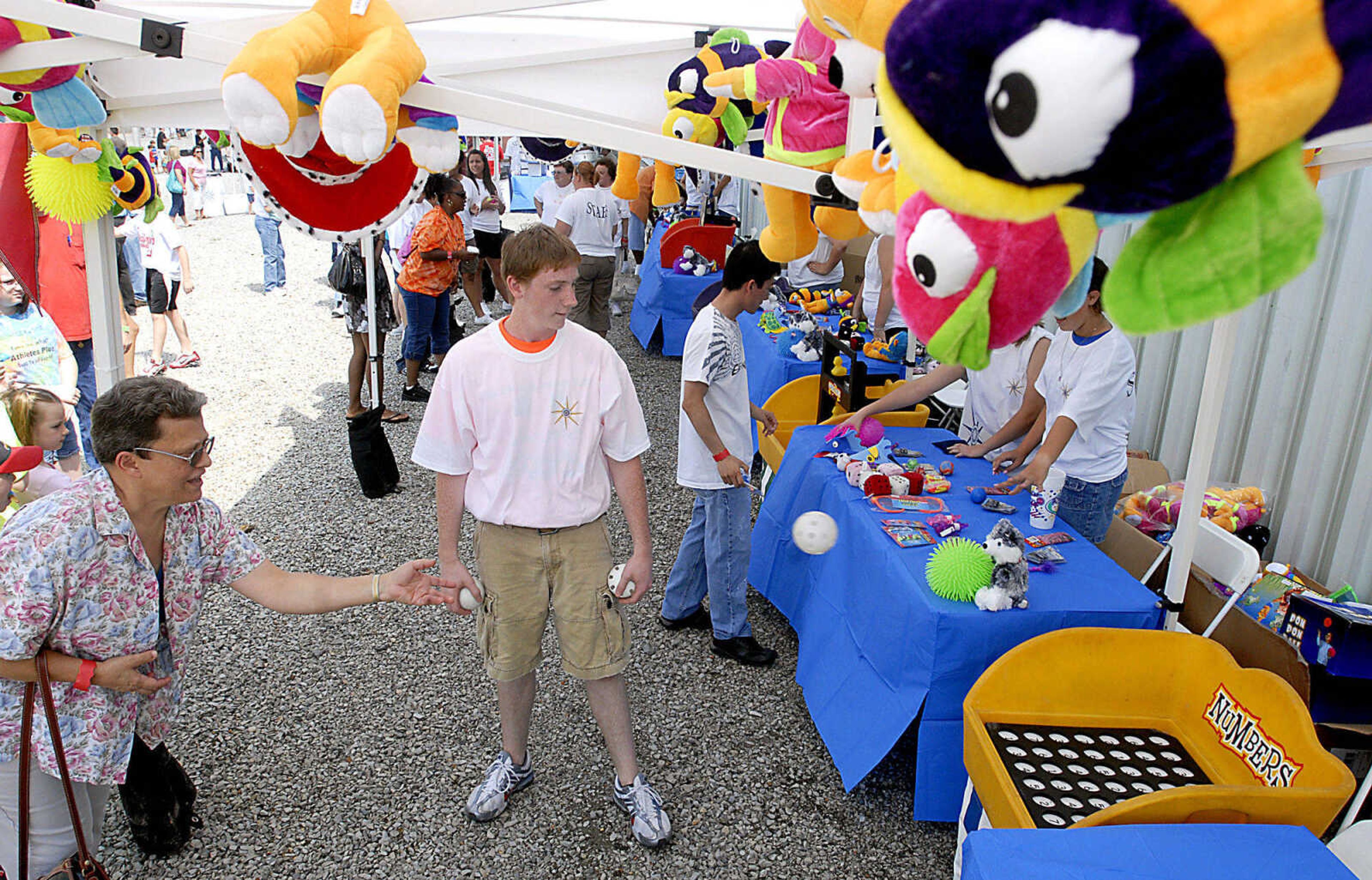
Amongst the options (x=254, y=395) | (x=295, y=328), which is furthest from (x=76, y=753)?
(x=295, y=328)

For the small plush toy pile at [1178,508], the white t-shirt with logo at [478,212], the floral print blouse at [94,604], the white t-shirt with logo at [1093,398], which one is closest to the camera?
the floral print blouse at [94,604]

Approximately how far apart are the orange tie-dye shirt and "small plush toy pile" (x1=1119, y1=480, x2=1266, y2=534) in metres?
4.67

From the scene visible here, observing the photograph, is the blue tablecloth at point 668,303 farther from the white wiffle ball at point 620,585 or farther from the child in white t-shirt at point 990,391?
the white wiffle ball at point 620,585

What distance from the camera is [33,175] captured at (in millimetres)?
2408

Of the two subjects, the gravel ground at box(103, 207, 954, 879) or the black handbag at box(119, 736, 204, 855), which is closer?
the black handbag at box(119, 736, 204, 855)

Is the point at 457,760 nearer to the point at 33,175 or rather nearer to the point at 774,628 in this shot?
the point at 774,628

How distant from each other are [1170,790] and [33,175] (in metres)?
3.23

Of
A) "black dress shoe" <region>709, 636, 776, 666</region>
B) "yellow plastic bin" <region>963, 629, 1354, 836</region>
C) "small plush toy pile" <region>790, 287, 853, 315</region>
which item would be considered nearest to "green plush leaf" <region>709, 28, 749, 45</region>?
"yellow plastic bin" <region>963, 629, 1354, 836</region>

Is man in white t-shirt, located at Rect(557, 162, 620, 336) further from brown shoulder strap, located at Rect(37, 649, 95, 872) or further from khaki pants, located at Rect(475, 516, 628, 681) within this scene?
brown shoulder strap, located at Rect(37, 649, 95, 872)

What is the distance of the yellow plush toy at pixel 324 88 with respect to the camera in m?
1.51

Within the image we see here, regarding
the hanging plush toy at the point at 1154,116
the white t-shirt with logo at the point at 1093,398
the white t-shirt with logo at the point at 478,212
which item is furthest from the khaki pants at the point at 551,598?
the white t-shirt with logo at the point at 478,212

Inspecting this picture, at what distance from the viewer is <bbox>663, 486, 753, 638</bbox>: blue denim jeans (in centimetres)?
343

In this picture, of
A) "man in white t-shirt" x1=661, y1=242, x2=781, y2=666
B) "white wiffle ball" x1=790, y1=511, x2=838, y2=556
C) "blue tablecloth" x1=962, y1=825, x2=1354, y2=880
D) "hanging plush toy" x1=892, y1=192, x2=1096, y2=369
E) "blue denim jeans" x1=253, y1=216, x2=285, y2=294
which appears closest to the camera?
"hanging plush toy" x1=892, y1=192, x2=1096, y2=369

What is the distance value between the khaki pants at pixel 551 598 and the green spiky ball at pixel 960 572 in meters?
0.93
